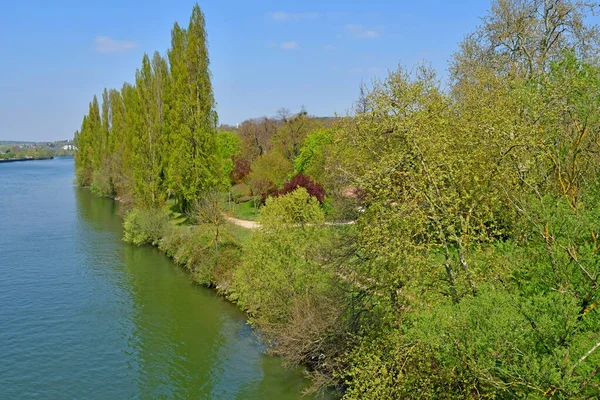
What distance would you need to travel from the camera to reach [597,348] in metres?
6.95

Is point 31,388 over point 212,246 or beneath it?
beneath

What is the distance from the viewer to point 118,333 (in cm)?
1922

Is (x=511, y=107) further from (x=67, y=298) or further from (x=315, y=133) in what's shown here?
(x=315, y=133)

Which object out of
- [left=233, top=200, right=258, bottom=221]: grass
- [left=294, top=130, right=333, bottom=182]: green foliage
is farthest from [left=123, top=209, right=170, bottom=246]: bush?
[left=294, top=130, right=333, bottom=182]: green foliage

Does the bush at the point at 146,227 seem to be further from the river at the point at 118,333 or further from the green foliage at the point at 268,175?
the green foliage at the point at 268,175

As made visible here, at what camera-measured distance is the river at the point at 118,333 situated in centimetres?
1529

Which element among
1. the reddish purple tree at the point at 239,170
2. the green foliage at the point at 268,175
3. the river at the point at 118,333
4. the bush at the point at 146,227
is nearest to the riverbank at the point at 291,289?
the river at the point at 118,333

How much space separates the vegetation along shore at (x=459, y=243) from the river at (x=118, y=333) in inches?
55.0

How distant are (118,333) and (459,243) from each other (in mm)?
14674

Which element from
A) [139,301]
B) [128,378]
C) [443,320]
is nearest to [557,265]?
[443,320]

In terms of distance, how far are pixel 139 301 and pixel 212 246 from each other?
4.54 m

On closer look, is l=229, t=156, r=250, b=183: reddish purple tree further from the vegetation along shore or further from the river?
the vegetation along shore

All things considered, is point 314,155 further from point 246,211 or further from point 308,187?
point 308,187

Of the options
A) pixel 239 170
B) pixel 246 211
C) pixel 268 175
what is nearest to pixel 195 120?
pixel 268 175
